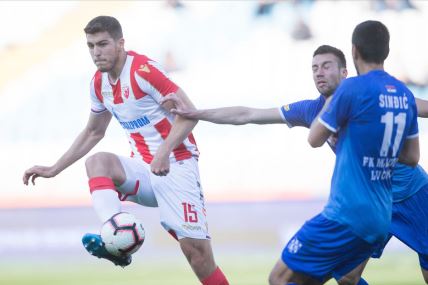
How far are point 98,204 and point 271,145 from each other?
21.2ft

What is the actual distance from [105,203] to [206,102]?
6.28 m

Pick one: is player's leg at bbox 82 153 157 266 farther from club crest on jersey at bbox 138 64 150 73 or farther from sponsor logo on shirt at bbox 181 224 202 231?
club crest on jersey at bbox 138 64 150 73

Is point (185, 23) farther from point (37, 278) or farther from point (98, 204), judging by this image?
point (98, 204)

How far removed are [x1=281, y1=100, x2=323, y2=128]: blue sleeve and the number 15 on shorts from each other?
1112 mm

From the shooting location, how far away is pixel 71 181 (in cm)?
1254

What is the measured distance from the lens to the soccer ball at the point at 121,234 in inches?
244

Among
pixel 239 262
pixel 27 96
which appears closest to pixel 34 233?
pixel 27 96

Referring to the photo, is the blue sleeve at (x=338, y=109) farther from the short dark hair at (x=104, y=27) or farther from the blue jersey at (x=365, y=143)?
the short dark hair at (x=104, y=27)

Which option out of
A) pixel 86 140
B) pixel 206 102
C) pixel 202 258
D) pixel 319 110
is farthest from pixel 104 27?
pixel 206 102

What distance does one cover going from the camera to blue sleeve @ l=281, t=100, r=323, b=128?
21.0 ft

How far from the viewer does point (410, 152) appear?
5.78m

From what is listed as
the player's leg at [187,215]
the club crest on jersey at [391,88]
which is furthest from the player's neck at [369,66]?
the player's leg at [187,215]

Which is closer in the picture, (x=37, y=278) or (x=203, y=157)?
(x=37, y=278)

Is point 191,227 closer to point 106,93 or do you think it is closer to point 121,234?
point 121,234
